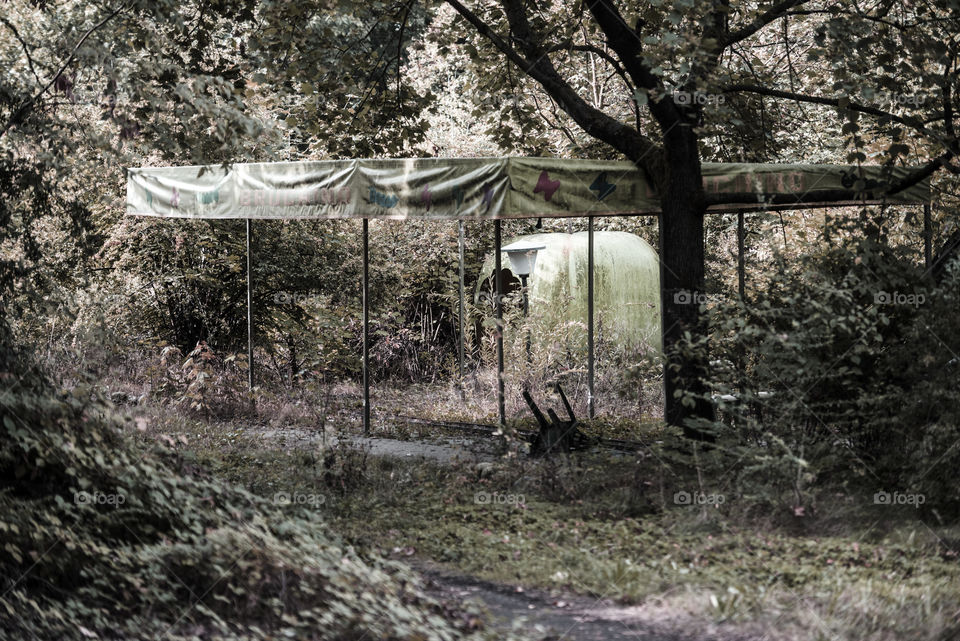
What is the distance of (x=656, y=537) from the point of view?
20.3 ft

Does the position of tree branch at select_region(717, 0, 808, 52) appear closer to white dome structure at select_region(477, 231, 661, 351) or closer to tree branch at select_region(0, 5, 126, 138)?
tree branch at select_region(0, 5, 126, 138)

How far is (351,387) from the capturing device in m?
14.8

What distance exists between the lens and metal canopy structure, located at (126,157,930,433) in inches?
329

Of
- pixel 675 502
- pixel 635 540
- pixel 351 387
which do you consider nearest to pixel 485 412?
pixel 351 387
